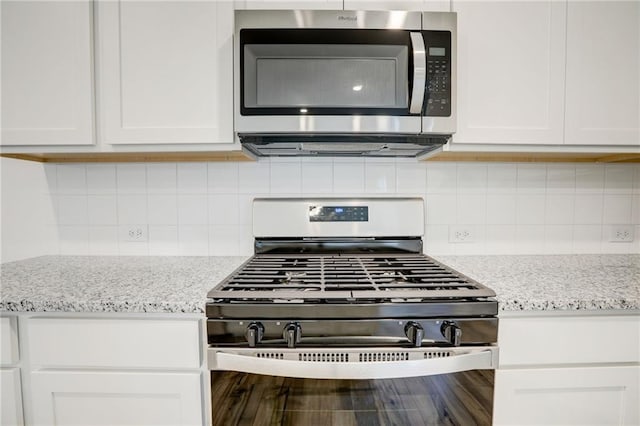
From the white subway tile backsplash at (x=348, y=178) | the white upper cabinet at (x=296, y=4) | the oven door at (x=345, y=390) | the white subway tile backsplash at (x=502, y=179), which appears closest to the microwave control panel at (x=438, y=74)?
the white upper cabinet at (x=296, y=4)

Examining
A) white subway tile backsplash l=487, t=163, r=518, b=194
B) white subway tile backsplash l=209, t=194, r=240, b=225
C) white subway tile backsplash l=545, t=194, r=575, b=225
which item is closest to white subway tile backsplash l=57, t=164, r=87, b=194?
white subway tile backsplash l=209, t=194, r=240, b=225

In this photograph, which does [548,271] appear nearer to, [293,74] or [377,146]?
[377,146]

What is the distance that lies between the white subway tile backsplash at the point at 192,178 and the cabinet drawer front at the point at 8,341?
79 cm

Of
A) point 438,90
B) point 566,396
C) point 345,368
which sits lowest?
point 566,396

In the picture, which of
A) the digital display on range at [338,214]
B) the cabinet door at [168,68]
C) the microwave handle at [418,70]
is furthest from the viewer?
the digital display on range at [338,214]

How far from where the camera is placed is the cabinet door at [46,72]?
1200mm

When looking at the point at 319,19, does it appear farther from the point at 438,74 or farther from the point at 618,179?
the point at 618,179

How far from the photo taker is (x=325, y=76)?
3.71 ft

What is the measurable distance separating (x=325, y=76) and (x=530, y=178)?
1.15 metres

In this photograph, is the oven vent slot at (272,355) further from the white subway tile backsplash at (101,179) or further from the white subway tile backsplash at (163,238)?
the white subway tile backsplash at (101,179)

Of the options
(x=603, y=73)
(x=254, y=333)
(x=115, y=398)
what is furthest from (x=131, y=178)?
(x=603, y=73)

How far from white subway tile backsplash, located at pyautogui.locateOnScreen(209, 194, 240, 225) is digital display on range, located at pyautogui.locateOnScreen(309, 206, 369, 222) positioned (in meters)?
0.37

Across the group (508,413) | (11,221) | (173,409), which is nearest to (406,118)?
(508,413)

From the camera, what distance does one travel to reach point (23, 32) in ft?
3.95
